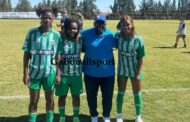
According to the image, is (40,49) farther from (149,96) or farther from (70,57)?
(149,96)

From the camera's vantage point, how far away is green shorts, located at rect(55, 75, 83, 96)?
21.2 ft

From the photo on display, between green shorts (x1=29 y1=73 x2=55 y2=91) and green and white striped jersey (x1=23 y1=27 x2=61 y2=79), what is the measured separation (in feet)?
0.23

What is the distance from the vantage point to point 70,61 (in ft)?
21.0

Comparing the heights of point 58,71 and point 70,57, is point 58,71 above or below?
below

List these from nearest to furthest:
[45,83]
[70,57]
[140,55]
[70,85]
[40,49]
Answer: [40,49] → [45,83] → [70,57] → [70,85] → [140,55]

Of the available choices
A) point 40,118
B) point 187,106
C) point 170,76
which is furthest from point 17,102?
point 170,76

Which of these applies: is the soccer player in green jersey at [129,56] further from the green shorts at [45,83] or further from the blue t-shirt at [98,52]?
the green shorts at [45,83]

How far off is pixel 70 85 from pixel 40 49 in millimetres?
886

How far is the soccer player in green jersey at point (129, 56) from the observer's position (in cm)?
658

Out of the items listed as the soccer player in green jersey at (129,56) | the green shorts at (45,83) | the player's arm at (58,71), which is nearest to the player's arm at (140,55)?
the soccer player in green jersey at (129,56)

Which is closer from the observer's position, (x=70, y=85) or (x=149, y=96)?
(x=70, y=85)

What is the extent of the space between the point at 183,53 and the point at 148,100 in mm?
9664

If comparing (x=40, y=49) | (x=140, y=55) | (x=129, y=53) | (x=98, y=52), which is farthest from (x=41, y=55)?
(x=140, y=55)

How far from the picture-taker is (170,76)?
11.6m
